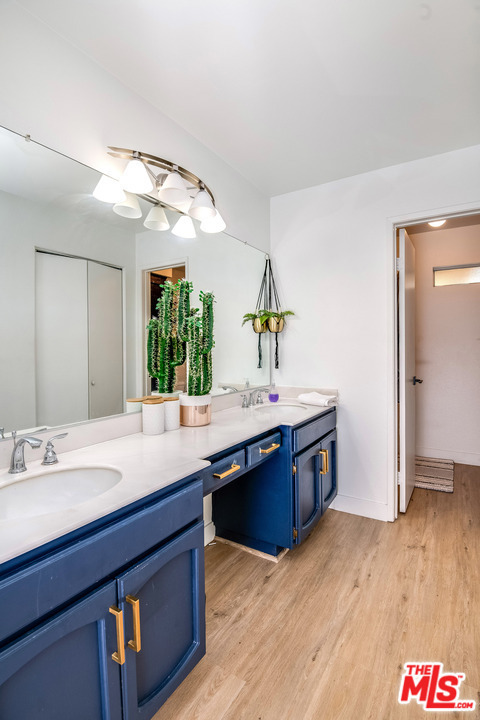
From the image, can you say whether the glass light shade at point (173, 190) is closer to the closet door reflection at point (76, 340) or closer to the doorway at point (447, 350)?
the closet door reflection at point (76, 340)

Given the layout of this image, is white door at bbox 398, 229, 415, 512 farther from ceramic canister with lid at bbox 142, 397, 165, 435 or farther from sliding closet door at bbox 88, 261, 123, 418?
sliding closet door at bbox 88, 261, 123, 418

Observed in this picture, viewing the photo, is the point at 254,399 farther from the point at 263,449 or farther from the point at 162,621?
the point at 162,621

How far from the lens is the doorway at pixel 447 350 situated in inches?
142

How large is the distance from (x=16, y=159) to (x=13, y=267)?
38 cm

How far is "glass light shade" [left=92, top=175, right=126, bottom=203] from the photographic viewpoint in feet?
5.07

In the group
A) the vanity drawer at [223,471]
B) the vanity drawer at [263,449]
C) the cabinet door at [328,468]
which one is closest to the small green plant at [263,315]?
the cabinet door at [328,468]

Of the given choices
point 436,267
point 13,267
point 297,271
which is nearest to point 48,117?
point 13,267

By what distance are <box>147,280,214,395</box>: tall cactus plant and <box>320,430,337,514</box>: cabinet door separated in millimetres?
903

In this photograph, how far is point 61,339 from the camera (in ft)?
4.74

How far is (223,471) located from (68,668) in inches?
30.3

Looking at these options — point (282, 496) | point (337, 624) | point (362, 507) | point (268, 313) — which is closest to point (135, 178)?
point (268, 313)

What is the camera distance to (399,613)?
164 centimetres

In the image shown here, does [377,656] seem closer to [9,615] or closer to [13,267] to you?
[9,615]

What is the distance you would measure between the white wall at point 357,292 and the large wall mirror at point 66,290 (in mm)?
1167
